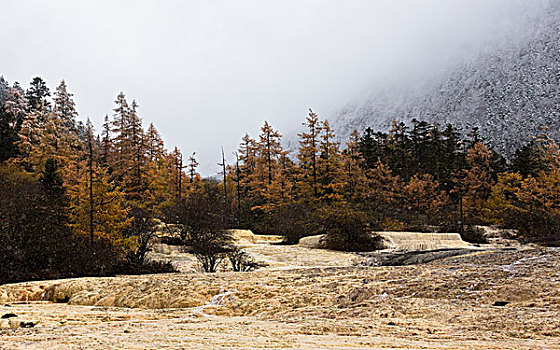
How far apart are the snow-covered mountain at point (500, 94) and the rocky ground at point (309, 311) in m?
78.1

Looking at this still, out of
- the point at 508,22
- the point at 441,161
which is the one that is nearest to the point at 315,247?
the point at 441,161

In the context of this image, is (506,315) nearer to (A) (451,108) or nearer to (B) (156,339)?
(B) (156,339)

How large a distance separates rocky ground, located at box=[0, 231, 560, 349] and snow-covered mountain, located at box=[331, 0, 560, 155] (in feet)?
256

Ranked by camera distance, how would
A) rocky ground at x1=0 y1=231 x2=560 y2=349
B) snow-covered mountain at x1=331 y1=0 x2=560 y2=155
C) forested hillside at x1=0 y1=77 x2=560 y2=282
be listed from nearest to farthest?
rocky ground at x1=0 y1=231 x2=560 y2=349
forested hillside at x1=0 y1=77 x2=560 y2=282
snow-covered mountain at x1=331 y1=0 x2=560 y2=155

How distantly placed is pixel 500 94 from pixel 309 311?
89546 millimetres

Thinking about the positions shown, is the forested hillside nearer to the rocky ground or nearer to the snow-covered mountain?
the rocky ground

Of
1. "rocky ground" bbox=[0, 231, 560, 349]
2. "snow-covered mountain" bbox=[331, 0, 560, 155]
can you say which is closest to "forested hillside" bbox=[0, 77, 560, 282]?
→ "rocky ground" bbox=[0, 231, 560, 349]

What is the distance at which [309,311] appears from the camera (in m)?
6.07

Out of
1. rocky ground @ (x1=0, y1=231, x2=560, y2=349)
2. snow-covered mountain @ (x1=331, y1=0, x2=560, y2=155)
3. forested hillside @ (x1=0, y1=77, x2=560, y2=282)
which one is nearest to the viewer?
rocky ground @ (x1=0, y1=231, x2=560, y2=349)

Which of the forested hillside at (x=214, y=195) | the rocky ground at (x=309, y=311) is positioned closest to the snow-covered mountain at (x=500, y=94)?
the forested hillside at (x=214, y=195)

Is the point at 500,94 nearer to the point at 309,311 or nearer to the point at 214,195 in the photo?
the point at 214,195

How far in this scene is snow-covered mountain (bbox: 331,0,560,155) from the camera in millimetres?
76750

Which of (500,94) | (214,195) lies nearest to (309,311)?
(214,195)

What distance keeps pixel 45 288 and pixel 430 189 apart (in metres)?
42.7
